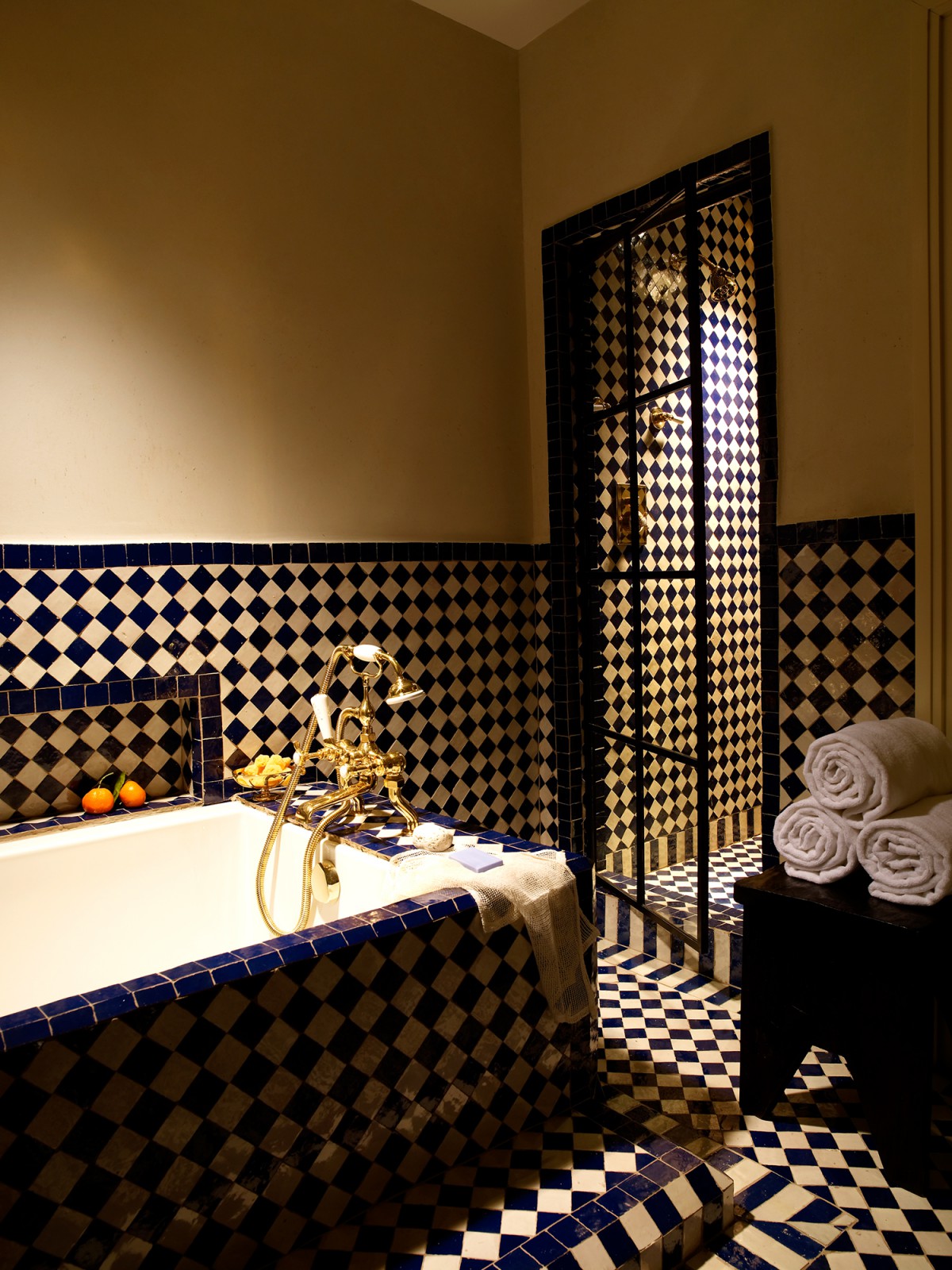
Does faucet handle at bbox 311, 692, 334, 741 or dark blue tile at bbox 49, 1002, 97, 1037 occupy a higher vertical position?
faucet handle at bbox 311, 692, 334, 741

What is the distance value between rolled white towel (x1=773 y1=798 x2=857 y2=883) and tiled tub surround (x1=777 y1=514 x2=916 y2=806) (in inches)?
6.8

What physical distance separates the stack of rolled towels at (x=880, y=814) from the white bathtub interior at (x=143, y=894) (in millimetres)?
927

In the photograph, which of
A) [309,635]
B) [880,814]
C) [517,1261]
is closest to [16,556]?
[309,635]

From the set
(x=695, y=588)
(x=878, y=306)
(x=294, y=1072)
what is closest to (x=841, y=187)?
(x=878, y=306)

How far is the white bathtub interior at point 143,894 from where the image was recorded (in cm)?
212

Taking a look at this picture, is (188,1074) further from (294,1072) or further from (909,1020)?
(909,1020)

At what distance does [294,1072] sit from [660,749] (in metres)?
Answer: 1.61

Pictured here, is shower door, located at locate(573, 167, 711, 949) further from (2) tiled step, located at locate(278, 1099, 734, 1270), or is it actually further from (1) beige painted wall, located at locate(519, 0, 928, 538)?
(2) tiled step, located at locate(278, 1099, 734, 1270)

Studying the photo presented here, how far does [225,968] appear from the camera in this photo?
1.40 m

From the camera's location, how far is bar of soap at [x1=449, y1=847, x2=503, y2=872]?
1873mm

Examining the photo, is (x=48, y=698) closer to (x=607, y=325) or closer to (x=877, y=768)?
(x=877, y=768)

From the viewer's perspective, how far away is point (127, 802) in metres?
2.46

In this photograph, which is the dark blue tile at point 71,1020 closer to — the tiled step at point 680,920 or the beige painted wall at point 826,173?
the tiled step at point 680,920

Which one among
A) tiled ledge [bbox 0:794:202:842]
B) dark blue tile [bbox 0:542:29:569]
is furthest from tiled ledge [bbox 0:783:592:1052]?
dark blue tile [bbox 0:542:29:569]
